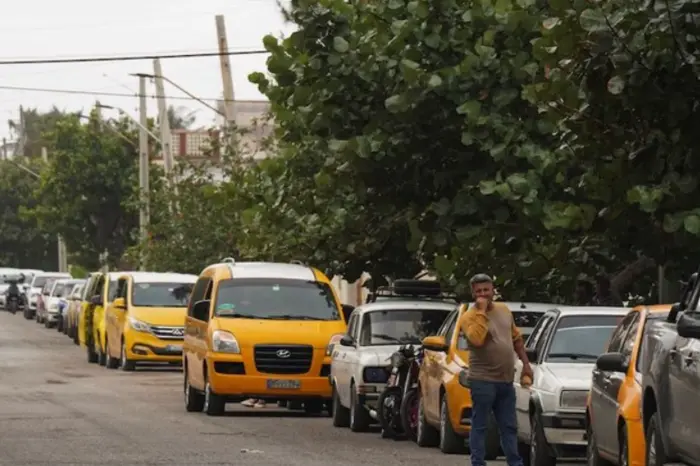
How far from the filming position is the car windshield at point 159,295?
129 ft

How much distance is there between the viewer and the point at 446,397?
19.9m

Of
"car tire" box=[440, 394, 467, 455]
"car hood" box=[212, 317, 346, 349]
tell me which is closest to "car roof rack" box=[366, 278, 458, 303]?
"car hood" box=[212, 317, 346, 349]

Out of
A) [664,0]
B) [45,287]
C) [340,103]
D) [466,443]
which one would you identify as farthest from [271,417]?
[45,287]

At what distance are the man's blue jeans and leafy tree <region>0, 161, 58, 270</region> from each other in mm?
93912

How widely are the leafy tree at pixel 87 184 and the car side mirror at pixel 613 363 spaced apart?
6654 cm

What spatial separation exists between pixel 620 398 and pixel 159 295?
25230 mm

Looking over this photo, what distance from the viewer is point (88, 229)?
8325cm

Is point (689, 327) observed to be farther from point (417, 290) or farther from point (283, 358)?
point (283, 358)

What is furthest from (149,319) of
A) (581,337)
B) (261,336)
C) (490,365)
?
(490,365)

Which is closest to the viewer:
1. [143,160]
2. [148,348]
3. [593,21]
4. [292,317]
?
[593,21]

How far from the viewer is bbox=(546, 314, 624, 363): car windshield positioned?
18.7 m

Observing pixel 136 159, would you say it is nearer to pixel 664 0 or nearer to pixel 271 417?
pixel 271 417

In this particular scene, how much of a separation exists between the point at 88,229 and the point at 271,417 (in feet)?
189

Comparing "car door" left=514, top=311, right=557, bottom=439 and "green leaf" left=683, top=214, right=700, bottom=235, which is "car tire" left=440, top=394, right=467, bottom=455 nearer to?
"car door" left=514, top=311, right=557, bottom=439
